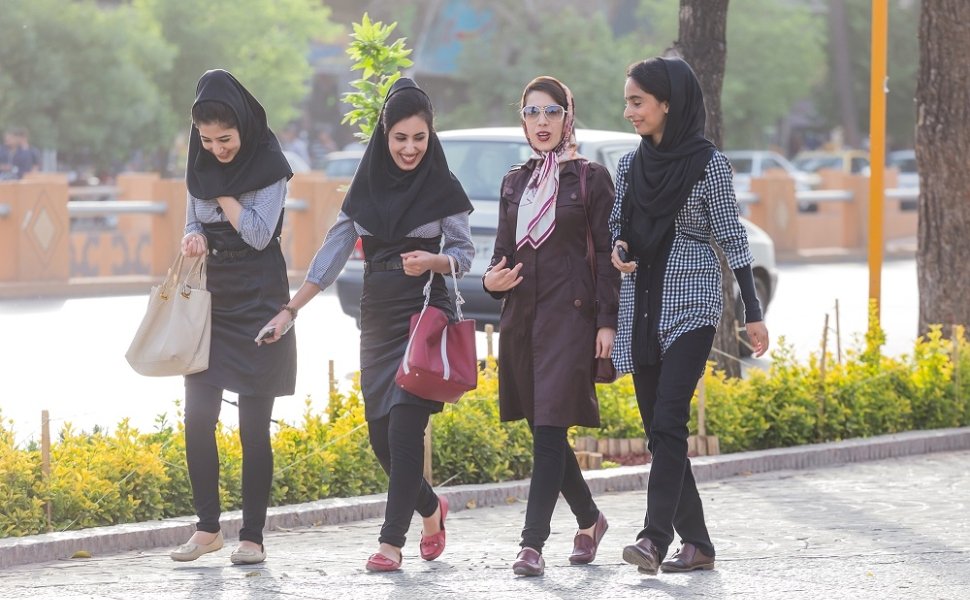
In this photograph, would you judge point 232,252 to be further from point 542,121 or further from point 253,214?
point 542,121

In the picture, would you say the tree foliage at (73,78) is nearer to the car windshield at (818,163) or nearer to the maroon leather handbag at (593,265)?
the car windshield at (818,163)

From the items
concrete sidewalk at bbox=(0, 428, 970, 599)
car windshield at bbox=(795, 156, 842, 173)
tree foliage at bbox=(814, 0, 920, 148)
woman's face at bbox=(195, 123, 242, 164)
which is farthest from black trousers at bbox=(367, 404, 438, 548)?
tree foliage at bbox=(814, 0, 920, 148)

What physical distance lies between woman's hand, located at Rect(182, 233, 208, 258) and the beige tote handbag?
41 millimetres

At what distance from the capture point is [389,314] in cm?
596

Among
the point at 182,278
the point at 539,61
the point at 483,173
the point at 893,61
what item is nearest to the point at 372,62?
the point at 182,278

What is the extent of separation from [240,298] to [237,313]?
5 cm

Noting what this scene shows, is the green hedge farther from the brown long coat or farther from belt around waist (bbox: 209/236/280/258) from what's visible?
the brown long coat

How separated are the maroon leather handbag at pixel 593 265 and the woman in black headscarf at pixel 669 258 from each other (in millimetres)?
61

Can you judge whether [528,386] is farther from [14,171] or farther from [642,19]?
[642,19]

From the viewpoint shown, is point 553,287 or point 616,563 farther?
point 616,563

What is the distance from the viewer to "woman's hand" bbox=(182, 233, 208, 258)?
19.6 ft

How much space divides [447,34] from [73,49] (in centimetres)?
1268

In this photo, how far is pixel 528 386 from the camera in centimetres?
596

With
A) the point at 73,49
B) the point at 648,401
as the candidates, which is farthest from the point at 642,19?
the point at 648,401
